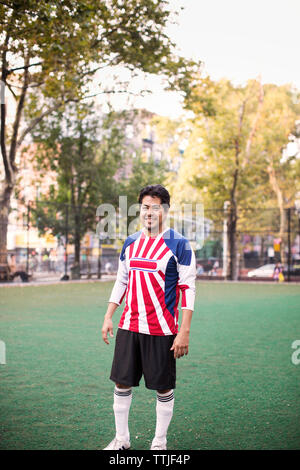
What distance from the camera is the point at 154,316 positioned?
374 cm

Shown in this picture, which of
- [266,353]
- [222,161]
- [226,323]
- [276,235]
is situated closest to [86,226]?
[222,161]

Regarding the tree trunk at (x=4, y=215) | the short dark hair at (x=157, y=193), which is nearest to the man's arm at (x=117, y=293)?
the short dark hair at (x=157, y=193)

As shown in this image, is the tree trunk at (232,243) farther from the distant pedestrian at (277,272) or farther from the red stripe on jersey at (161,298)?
the red stripe on jersey at (161,298)

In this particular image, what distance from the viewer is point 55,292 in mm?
19750

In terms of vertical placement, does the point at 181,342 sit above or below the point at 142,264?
below

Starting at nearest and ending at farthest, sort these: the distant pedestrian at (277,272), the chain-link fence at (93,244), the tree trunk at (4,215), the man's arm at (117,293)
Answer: the man's arm at (117,293) < the tree trunk at (4,215) < the chain-link fence at (93,244) < the distant pedestrian at (277,272)

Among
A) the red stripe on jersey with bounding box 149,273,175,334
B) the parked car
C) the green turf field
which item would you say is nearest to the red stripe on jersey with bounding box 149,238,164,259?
the red stripe on jersey with bounding box 149,273,175,334

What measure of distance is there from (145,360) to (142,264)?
0.64 metres

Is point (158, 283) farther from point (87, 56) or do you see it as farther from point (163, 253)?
point (87, 56)

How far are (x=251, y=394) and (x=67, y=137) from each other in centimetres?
2453

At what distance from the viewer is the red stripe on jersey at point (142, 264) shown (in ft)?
12.4

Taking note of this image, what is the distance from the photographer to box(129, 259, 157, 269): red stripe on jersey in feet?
12.4

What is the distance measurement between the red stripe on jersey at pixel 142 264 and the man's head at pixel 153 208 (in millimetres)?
221

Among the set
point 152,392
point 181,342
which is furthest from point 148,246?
point 152,392
